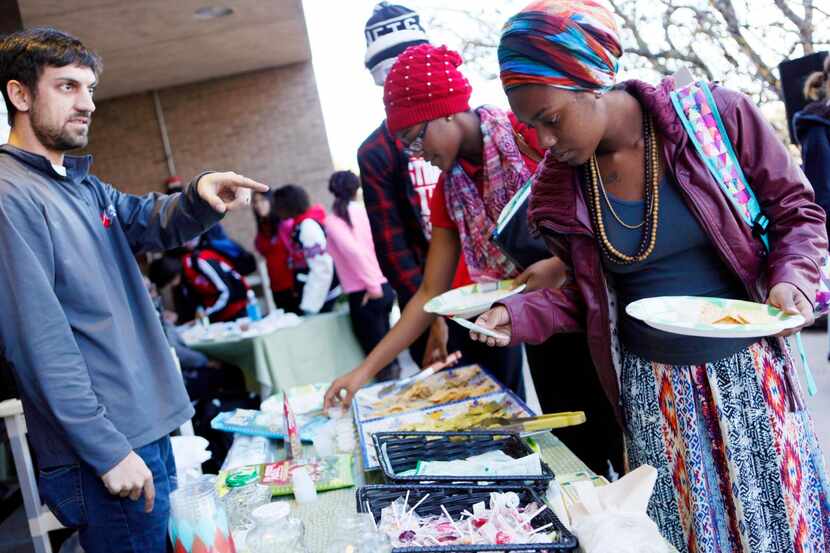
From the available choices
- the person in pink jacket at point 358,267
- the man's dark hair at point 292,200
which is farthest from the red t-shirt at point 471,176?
the man's dark hair at point 292,200

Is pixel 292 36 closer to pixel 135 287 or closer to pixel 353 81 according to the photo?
pixel 353 81

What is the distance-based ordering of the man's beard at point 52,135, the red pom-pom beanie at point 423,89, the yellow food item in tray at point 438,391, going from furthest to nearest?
the yellow food item in tray at point 438,391 < the red pom-pom beanie at point 423,89 < the man's beard at point 52,135

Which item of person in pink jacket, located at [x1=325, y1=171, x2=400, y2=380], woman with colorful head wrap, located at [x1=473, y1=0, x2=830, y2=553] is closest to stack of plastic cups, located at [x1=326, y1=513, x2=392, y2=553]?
woman with colorful head wrap, located at [x1=473, y1=0, x2=830, y2=553]

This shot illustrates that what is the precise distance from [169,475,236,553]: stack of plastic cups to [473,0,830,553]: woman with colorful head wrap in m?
0.67

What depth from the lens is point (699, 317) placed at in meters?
1.29

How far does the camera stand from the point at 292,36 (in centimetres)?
768

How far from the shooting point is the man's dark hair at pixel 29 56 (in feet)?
5.06

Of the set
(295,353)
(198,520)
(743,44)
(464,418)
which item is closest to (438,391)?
(464,418)

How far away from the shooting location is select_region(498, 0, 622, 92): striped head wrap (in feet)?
4.43

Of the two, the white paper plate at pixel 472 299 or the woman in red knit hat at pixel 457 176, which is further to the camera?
the woman in red knit hat at pixel 457 176

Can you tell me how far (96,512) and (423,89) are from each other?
4.32 feet

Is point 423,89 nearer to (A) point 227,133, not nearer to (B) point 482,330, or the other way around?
(B) point 482,330

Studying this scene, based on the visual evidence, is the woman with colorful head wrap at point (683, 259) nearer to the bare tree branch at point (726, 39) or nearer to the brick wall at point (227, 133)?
the bare tree branch at point (726, 39)

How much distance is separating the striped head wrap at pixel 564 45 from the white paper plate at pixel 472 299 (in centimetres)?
52
